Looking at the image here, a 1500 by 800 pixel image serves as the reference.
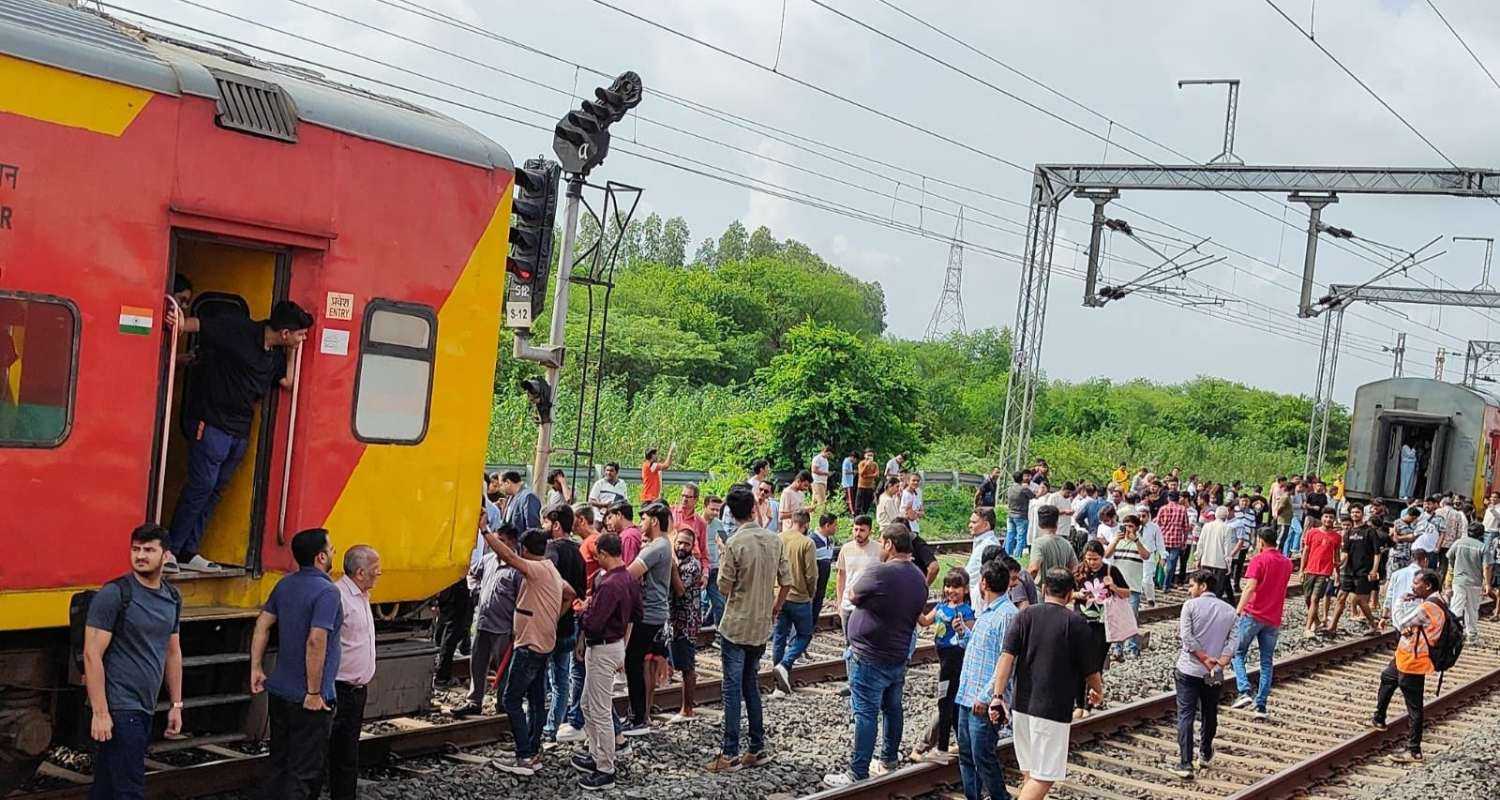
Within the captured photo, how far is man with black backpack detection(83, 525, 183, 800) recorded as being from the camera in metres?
6.55

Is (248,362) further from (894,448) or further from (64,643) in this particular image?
(894,448)

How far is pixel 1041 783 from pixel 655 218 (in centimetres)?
8294

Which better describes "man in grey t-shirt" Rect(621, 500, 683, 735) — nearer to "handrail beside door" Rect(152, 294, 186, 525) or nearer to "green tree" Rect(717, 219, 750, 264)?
"handrail beside door" Rect(152, 294, 186, 525)

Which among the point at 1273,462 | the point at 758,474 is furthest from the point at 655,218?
the point at 758,474

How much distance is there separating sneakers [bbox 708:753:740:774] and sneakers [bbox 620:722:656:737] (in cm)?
82

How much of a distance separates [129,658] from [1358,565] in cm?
1744

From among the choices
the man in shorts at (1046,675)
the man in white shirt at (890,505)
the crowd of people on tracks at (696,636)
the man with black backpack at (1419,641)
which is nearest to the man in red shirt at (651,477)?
the crowd of people on tracks at (696,636)

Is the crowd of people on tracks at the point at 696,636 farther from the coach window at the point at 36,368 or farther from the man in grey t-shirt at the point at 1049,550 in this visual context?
the coach window at the point at 36,368

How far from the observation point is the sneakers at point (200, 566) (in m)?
7.72

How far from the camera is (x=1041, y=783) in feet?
28.0

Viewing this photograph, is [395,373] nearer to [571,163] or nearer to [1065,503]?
[571,163]

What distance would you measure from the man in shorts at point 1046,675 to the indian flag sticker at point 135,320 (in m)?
5.05

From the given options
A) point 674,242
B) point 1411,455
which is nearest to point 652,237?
point 674,242

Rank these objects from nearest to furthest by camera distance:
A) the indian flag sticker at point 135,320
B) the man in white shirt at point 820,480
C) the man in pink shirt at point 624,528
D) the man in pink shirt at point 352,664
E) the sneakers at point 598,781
→ 1. the indian flag sticker at point 135,320
2. the man in pink shirt at point 352,664
3. the sneakers at point 598,781
4. the man in pink shirt at point 624,528
5. the man in white shirt at point 820,480
